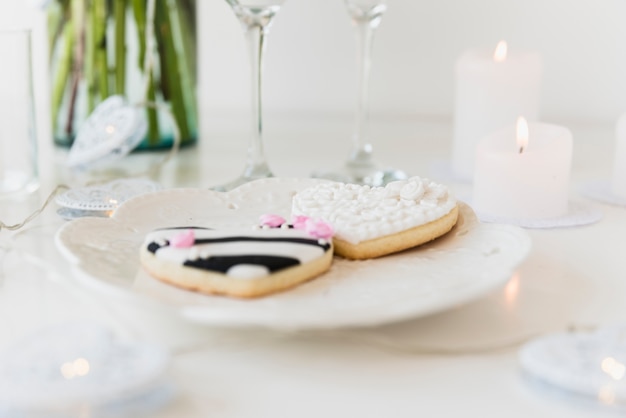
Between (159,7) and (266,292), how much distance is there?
0.58 m

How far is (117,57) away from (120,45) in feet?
0.05

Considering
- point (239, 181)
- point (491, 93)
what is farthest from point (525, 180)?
point (239, 181)

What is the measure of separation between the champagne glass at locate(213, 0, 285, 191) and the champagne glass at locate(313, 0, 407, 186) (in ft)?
0.27

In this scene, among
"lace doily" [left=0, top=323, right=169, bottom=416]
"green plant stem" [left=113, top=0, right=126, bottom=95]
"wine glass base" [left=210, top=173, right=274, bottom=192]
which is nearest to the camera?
"lace doily" [left=0, top=323, right=169, bottom=416]

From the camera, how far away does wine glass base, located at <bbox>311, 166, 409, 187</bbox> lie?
1022 mm

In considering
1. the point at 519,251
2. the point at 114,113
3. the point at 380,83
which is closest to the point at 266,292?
the point at 519,251

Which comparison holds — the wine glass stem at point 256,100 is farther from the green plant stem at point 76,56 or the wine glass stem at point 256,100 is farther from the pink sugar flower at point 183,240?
the pink sugar flower at point 183,240

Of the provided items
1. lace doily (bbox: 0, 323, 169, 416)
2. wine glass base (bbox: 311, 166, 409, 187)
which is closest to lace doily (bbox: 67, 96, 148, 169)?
wine glass base (bbox: 311, 166, 409, 187)

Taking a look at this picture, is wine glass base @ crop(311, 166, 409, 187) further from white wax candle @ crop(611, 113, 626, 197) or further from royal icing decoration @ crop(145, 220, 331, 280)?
royal icing decoration @ crop(145, 220, 331, 280)

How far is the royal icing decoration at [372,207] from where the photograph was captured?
2.30 ft

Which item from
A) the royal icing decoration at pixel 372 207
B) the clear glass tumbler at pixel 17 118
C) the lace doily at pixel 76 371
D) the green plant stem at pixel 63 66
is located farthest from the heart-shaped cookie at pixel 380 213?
the green plant stem at pixel 63 66

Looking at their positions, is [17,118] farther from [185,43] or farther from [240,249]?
[240,249]

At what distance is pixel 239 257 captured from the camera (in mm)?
613

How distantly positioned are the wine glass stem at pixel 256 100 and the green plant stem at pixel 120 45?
196 millimetres
